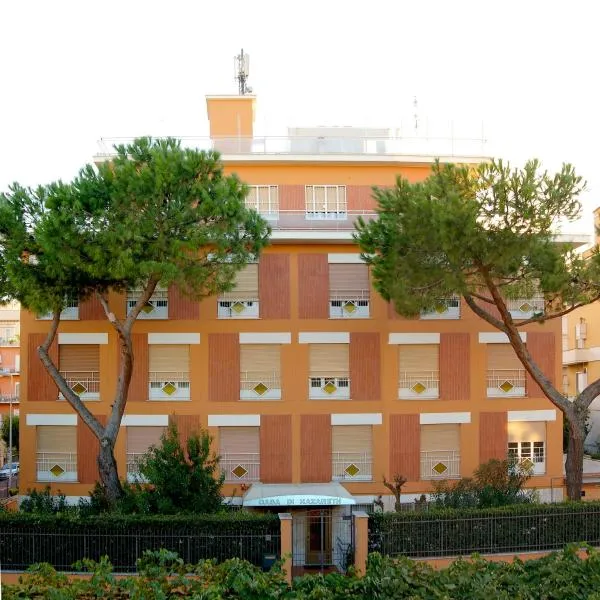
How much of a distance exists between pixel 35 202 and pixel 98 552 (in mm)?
8687

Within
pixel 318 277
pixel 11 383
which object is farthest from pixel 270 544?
pixel 11 383

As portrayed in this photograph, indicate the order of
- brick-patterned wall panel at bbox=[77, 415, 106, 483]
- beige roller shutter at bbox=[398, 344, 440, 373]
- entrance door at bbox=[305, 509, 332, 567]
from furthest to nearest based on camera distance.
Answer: beige roller shutter at bbox=[398, 344, 440, 373] < brick-patterned wall panel at bbox=[77, 415, 106, 483] < entrance door at bbox=[305, 509, 332, 567]

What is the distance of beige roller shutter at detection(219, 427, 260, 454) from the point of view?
78.8 ft

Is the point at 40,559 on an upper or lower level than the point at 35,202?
lower

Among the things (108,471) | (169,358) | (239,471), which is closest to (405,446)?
(239,471)

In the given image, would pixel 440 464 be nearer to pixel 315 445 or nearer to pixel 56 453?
pixel 315 445

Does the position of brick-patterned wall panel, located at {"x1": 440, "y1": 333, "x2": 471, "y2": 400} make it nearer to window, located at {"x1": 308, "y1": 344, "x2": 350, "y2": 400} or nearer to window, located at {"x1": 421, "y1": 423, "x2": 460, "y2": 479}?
window, located at {"x1": 421, "y1": 423, "x2": 460, "y2": 479}

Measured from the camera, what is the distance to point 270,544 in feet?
54.9

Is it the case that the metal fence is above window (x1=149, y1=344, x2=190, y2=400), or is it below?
below

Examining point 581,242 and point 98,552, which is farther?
point 581,242

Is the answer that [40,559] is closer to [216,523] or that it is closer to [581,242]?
[216,523]

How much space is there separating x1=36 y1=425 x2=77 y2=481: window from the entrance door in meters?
8.65

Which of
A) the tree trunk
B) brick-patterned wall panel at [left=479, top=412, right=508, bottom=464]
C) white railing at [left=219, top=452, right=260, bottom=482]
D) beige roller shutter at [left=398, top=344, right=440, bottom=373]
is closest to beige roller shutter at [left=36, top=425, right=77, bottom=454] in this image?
the tree trunk

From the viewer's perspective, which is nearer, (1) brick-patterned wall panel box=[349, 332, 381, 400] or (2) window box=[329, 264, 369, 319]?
(1) brick-patterned wall panel box=[349, 332, 381, 400]
